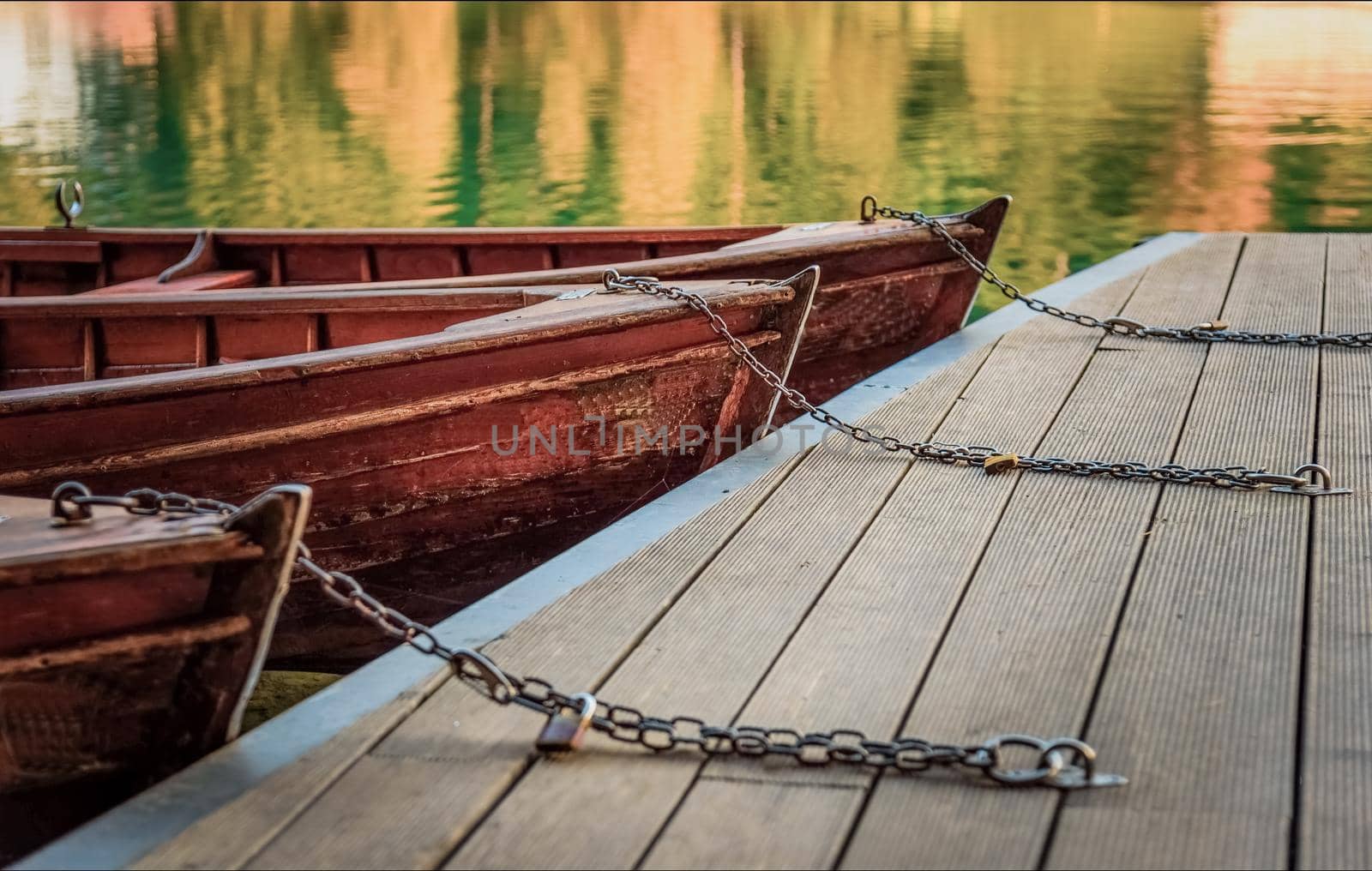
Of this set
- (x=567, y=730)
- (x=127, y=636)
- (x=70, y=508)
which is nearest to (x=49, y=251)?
(x=70, y=508)

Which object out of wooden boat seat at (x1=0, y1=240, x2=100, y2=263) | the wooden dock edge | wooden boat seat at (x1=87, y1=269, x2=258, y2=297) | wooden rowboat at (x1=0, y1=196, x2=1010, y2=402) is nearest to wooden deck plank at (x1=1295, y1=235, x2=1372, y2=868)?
the wooden dock edge

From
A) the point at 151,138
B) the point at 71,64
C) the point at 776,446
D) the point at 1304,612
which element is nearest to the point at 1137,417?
the point at 776,446

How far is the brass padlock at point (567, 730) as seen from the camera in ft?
7.06

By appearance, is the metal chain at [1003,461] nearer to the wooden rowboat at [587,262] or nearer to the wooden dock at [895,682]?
the wooden dock at [895,682]

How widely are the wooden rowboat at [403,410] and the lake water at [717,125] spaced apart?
589cm

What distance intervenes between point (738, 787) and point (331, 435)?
1956 millimetres

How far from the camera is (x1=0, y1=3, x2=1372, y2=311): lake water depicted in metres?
13.1

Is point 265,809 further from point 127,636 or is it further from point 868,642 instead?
point 868,642

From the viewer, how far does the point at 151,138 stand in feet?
58.2

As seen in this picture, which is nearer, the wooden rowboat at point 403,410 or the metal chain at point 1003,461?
the metal chain at point 1003,461

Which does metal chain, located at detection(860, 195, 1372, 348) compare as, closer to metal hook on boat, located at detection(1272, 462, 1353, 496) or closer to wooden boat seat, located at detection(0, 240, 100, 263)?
metal hook on boat, located at detection(1272, 462, 1353, 496)

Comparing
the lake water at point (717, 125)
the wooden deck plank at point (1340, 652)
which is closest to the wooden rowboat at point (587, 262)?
the wooden deck plank at point (1340, 652)

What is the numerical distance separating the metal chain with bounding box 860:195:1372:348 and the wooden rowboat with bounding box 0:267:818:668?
3.87 feet

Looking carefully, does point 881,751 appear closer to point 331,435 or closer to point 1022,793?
point 1022,793
